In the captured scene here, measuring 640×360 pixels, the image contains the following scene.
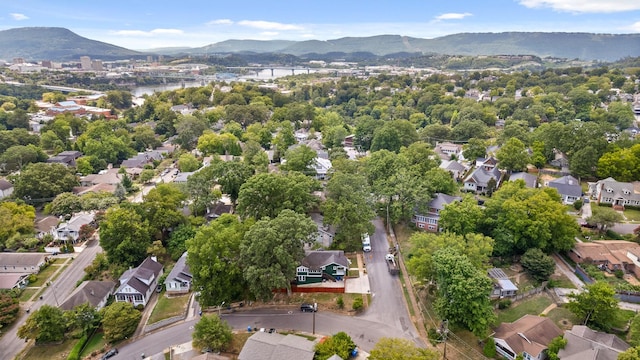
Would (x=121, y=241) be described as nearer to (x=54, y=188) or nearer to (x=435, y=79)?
(x=54, y=188)

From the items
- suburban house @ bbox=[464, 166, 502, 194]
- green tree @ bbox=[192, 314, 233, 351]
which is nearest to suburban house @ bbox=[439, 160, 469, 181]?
suburban house @ bbox=[464, 166, 502, 194]

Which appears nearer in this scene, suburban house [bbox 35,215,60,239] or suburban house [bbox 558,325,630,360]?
suburban house [bbox 558,325,630,360]

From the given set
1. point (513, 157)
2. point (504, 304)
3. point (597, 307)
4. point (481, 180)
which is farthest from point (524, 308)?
point (513, 157)

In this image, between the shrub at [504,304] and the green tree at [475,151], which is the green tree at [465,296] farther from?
the green tree at [475,151]

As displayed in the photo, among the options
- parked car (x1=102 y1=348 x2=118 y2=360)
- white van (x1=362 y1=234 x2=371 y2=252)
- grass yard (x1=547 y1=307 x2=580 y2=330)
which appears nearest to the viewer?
parked car (x1=102 y1=348 x2=118 y2=360)

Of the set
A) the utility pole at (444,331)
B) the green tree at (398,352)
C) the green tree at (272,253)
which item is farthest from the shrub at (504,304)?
the green tree at (272,253)

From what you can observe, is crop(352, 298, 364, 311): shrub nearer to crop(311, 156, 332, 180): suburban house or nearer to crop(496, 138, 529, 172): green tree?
crop(311, 156, 332, 180): suburban house

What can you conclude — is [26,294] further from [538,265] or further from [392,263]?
[538,265]
